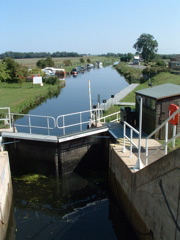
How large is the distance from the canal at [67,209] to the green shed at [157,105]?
331 centimetres

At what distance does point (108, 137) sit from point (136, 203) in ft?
15.5

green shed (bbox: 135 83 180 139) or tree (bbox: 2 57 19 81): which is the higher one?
tree (bbox: 2 57 19 81)

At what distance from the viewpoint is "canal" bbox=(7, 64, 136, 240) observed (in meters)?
8.77

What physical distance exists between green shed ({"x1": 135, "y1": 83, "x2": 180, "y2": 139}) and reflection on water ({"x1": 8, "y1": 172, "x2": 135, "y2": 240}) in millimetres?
3346

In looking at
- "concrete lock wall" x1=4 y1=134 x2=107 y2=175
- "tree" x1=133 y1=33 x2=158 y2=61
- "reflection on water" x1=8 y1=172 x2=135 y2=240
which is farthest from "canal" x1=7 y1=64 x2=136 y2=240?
"tree" x1=133 y1=33 x2=158 y2=61

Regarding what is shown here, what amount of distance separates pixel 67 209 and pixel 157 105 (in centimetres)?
557

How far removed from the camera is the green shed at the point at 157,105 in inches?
415

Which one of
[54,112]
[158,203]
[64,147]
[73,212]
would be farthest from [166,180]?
[54,112]

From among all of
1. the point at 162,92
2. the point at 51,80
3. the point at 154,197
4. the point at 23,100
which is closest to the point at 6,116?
the point at 162,92

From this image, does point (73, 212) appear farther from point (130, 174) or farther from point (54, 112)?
point (54, 112)

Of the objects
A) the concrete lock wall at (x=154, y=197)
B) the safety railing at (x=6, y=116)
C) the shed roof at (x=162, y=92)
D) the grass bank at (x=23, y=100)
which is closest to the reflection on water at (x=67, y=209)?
the concrete lock wall at (x=154, y=197)

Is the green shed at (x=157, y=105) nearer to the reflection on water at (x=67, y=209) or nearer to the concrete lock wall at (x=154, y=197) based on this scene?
the concrete lock wall at (x=154, y=197)

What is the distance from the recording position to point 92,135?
12.7 meters

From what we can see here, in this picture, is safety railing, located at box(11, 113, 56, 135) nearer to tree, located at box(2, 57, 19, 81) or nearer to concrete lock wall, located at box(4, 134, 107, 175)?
concrete lock wall, located at box(4, 134, 107, 175)
